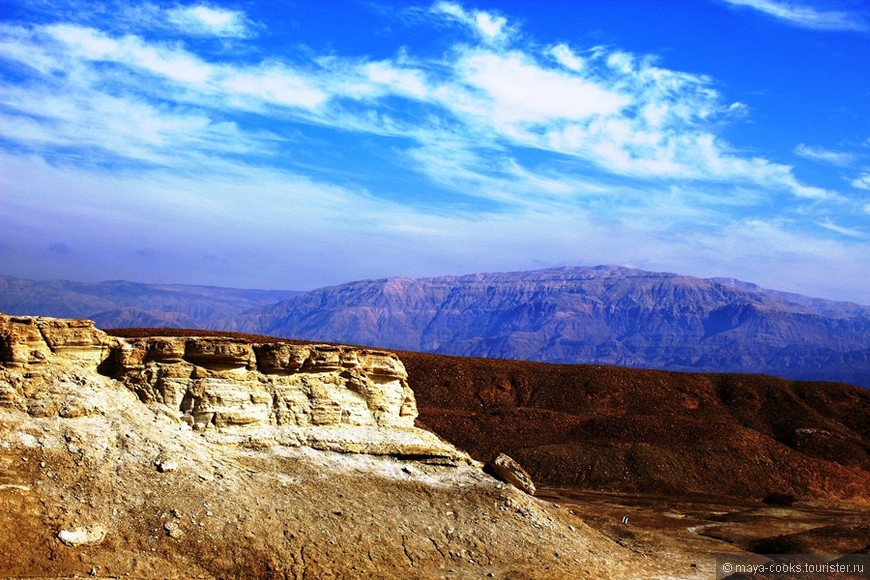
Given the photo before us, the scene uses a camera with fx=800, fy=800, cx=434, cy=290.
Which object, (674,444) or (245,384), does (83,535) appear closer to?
(245,384)

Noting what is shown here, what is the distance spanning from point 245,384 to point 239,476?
2.92m

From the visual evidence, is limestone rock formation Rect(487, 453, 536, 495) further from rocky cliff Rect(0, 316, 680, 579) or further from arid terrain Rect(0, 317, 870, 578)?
rocky cliff Rect(0, 316, 680, 579)

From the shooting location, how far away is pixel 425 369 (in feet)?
197

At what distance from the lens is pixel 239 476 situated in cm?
1958

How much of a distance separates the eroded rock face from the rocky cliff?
43 mm

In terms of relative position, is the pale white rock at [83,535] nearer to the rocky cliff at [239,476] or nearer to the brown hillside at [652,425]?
the rocky cliff at [239,476]

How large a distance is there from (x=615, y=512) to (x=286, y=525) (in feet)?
70.2

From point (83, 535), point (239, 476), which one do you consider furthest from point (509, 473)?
point (83, 535)

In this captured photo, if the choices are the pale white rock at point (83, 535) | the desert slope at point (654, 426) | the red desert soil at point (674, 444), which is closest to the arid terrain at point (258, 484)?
the pale white rock at point (83, 535)

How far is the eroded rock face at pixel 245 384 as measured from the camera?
18.8 metres

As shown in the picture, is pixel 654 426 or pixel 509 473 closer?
pixel 509 473

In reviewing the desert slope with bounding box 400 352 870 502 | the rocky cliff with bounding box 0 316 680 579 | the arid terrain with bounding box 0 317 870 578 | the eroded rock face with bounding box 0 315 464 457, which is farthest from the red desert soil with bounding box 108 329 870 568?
the eroded rock face with bounding box 0 315 464 457

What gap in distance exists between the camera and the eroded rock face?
18.8 m

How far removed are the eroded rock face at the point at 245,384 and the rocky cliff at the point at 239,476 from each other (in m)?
0.04
